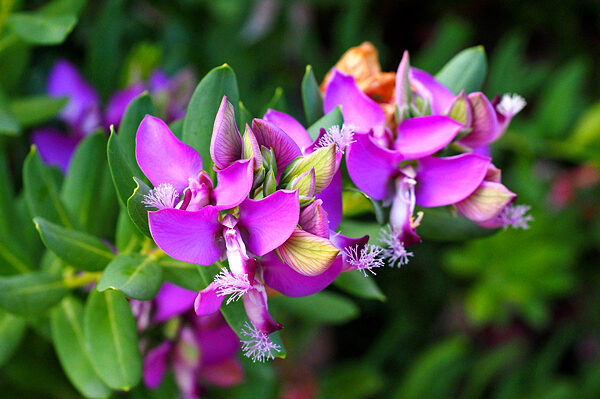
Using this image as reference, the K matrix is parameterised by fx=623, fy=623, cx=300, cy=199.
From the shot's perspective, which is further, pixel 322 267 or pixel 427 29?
pixel 427 29

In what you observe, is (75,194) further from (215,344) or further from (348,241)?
(348,241)

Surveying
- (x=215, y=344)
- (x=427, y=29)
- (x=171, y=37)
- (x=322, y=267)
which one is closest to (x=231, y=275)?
(x=322, y=267)

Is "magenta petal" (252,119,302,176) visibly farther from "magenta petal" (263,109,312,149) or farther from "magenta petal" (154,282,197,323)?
"magenta petal" (154,282,197,323)

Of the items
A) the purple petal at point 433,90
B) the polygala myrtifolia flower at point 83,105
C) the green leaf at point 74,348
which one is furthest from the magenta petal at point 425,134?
the polygala myrtifolia flower at point 83,105

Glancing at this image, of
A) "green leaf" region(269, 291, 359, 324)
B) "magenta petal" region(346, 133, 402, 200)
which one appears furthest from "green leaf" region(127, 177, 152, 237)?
"green leaf" region(269, 291, 359, 324)

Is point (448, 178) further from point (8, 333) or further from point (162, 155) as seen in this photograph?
point (8, 333)
